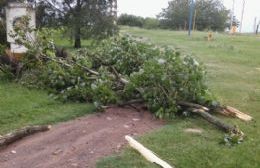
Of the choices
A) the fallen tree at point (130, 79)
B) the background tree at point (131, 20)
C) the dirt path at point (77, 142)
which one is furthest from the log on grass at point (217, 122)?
the background tree at point (131, 20)

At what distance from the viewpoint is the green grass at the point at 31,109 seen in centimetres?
506

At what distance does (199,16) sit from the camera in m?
52.4

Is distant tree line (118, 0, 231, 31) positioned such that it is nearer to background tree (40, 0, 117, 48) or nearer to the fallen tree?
background tree (40, 0, 117, 48)

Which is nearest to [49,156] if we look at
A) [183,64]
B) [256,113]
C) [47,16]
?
[183,64]

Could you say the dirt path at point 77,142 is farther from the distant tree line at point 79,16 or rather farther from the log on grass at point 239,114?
the distant tree line at point 79,16

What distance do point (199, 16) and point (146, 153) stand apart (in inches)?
1967

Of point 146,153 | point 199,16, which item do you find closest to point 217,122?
point 146,153

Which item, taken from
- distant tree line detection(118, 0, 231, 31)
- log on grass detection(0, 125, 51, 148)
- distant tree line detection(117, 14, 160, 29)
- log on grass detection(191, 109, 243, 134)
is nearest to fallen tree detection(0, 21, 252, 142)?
log on grass detection(191, 109, 243, 134)

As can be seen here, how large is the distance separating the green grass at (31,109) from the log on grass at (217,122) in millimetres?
1476

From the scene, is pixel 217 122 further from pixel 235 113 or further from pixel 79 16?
pixel 79 16

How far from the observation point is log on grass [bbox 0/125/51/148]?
14.1 ft

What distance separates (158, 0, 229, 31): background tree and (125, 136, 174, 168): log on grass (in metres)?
48.1

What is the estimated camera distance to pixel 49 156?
4016 millimetres

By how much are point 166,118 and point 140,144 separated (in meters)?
1.26
